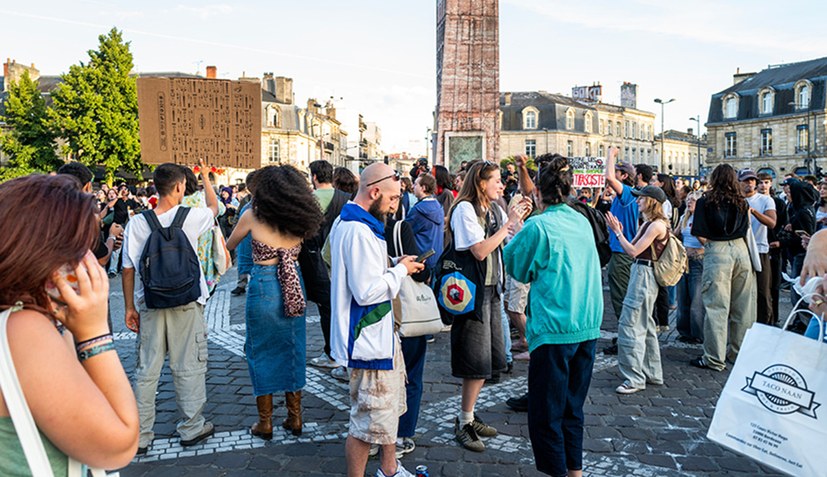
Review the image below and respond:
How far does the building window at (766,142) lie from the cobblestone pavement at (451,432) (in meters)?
59.6

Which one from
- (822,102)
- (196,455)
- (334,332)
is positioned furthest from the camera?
(822,102)

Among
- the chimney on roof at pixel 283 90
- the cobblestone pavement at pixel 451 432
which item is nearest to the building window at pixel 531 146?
A: the chimney on roof at pixel 283 90

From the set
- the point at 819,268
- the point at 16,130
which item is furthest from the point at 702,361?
the point at 16,130

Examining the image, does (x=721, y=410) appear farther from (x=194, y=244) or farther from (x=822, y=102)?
(x=822, y=102)

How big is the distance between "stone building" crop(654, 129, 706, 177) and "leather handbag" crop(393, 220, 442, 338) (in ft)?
289

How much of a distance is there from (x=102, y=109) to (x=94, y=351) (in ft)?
148

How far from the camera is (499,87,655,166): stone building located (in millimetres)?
69250

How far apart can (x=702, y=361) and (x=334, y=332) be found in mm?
Answer: 4693

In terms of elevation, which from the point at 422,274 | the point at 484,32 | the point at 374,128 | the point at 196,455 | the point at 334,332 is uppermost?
the point at 374,128

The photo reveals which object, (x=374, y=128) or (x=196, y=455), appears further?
(x=374, y=128)

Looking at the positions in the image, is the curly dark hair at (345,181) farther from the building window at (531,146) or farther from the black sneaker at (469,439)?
the building window at (531,146)

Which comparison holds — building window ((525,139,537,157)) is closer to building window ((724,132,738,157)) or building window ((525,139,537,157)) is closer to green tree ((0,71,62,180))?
building window ((724,132,738,157))

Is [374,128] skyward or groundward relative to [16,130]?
skyward

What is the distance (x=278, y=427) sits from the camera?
4883 mm
